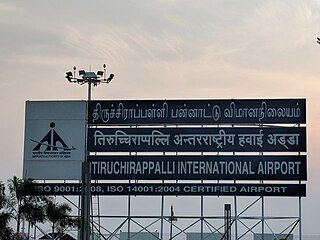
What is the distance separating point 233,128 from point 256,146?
3.43 ft

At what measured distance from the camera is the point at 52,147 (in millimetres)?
32344

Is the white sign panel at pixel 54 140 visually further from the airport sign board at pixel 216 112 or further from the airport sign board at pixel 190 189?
the airport sign board at pixel 216 112

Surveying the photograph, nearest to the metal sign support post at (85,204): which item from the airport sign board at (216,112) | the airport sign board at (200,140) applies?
the airport sign board at (200,140)

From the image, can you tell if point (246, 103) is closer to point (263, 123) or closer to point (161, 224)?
point (263, 123)

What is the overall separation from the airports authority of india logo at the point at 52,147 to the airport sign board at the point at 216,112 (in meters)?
2.06

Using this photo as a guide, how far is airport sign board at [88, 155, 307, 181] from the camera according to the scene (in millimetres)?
31219

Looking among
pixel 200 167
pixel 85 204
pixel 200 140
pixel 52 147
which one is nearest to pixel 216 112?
pixel 200 140

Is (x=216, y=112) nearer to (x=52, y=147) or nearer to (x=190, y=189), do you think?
(x=190, y=189)

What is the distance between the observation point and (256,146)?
3138cm

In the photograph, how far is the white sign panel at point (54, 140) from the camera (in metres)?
32.2

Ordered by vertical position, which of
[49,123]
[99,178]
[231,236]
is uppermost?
[49,123]

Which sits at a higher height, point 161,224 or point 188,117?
point 188,117

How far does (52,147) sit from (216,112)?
614cm

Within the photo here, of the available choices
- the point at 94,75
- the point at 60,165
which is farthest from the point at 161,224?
the point at 94,75
